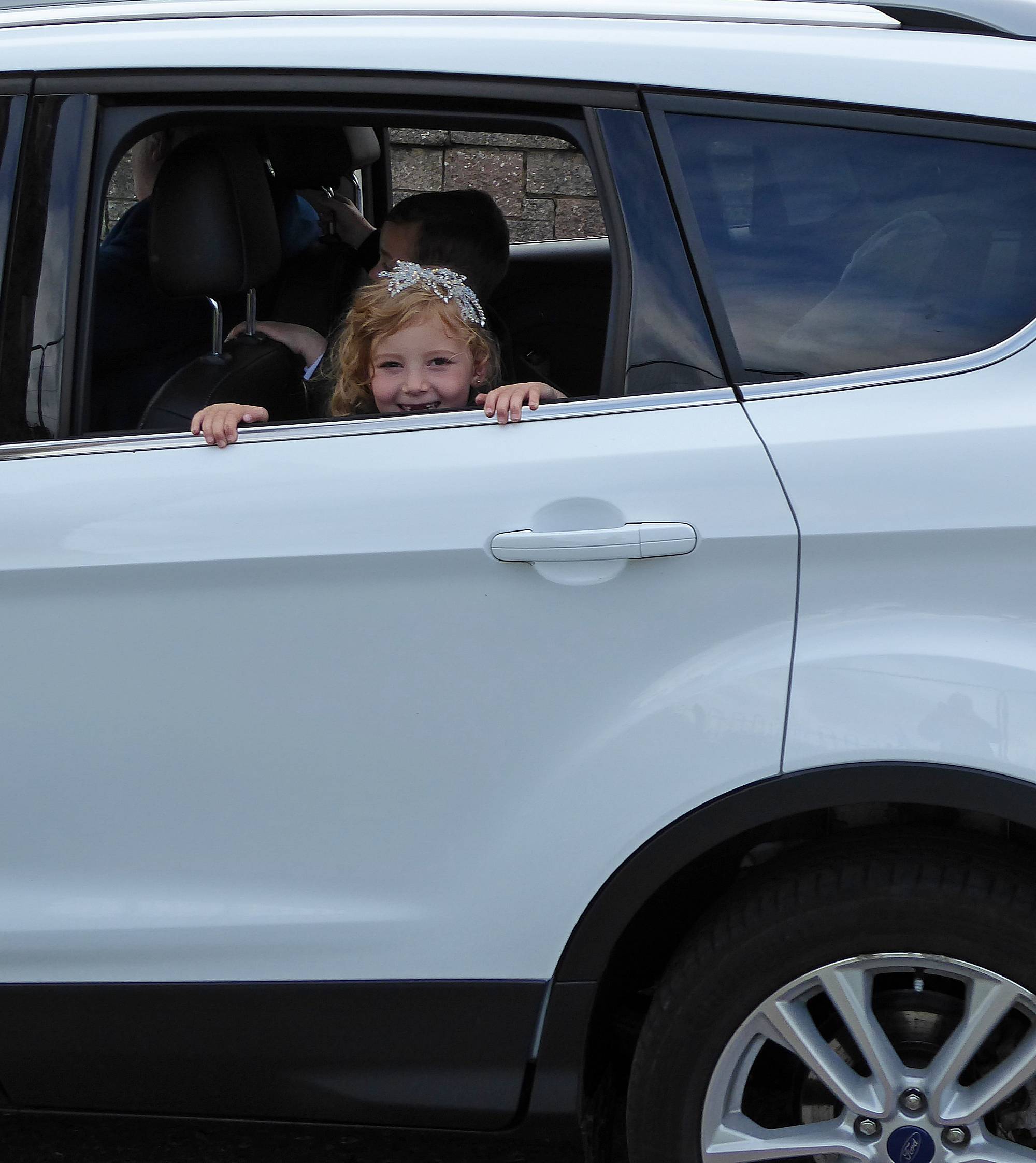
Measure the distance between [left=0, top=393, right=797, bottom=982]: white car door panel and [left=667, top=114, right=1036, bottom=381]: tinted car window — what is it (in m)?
0.15

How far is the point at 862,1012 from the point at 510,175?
535cm

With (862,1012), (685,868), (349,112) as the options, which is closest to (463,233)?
(349,112)

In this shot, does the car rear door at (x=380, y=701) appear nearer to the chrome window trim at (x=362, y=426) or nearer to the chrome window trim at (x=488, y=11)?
the chrome window trim at (x=362, y=426)

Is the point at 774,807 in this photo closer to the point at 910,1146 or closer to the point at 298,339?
the point at 910,1146

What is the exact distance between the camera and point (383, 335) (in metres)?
2.24

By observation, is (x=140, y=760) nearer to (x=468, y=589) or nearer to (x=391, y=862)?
(x=391, y=862)

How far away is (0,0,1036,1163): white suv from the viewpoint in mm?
1591

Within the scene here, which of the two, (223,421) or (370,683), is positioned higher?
(223,421)

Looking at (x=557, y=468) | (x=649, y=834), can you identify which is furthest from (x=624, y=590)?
(x=649, y=834)

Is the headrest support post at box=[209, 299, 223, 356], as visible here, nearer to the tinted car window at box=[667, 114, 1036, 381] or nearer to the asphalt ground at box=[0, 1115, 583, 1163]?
the tinted car window at box=[667, 114, 1036, 381]

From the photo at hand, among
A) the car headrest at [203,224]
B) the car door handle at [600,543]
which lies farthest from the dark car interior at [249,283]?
the car door handle at [600,543]

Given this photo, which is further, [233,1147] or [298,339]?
[298,339]

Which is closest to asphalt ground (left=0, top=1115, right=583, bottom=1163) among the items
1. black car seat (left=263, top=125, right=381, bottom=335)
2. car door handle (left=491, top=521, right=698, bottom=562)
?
car door handle (left=491, top=521, right=698, bottom=562)

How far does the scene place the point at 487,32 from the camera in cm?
171
